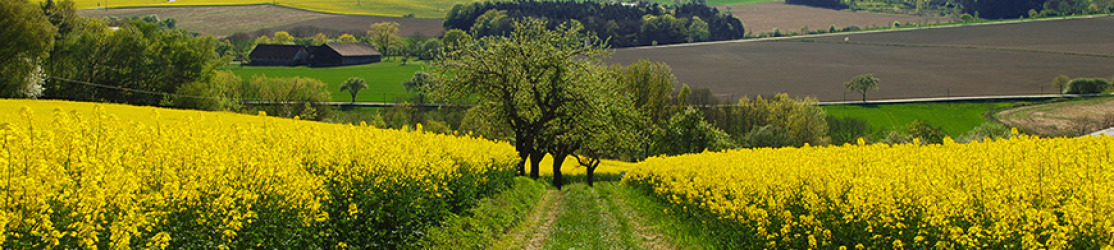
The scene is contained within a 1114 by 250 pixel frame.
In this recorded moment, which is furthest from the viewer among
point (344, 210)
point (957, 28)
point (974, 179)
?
point (957, 28)

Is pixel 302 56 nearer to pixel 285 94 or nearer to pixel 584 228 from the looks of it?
pixel 285 94

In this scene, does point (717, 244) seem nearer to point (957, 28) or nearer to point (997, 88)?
point (997, 88)

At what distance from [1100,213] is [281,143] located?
12101mm

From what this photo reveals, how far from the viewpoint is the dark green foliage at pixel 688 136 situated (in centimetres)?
7331

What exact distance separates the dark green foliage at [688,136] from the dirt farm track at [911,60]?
200ft

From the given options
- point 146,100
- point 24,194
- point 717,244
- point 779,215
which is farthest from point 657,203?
point 146,100

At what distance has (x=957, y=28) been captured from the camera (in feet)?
624

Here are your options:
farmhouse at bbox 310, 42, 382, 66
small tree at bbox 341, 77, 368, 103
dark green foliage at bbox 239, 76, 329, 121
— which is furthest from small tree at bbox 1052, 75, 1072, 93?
farmhouse at bbox 310, 42, 382, 66

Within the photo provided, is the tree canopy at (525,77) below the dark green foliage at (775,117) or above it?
above

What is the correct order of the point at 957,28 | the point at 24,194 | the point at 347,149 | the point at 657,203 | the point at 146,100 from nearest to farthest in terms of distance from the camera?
the point at 24,194 < the point at 347,149 < the point at 657,203 < the point at 146,100 < the point at 957,28

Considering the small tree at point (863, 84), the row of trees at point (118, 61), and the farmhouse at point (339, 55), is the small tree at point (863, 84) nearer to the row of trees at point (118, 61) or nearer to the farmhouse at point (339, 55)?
the row of trees at point (118, 61)

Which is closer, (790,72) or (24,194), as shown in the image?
(24,194)

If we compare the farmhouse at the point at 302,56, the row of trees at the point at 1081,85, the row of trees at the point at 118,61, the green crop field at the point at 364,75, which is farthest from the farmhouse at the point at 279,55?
the row of trees at the point at 1081,85

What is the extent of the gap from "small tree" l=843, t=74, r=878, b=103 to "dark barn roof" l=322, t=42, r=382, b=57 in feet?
334
